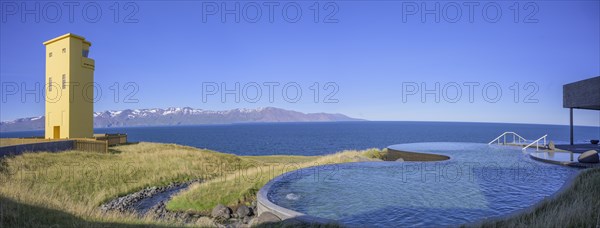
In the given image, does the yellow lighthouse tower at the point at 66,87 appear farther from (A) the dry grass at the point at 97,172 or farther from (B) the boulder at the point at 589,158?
(B) the boulder at the point at 589,158

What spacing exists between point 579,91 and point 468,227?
23.8 m

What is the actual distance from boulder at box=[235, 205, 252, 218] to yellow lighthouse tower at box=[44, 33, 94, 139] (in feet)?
67.4

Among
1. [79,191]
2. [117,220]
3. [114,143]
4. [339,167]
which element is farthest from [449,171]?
[114,143]

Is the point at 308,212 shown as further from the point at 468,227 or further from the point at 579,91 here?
the point at 579,91

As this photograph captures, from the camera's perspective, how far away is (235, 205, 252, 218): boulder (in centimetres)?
1041

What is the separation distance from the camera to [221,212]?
10.5m

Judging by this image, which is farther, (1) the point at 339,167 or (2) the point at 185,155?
(2) the point at 185,155

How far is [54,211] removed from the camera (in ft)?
22.5

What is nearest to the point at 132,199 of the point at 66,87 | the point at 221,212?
the point at 221,212

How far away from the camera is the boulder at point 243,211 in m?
10.4

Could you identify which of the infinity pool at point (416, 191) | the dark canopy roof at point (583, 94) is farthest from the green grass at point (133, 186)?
the dark canopy roof at point (583, 94)

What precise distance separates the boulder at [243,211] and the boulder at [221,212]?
28cm

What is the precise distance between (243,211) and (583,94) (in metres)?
24.3

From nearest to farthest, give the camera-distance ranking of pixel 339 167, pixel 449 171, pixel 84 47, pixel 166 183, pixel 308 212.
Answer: pixel 308 212 < pixel 449 171 < pixel 339 167 < pixel 166 183 < pixel 84 47
